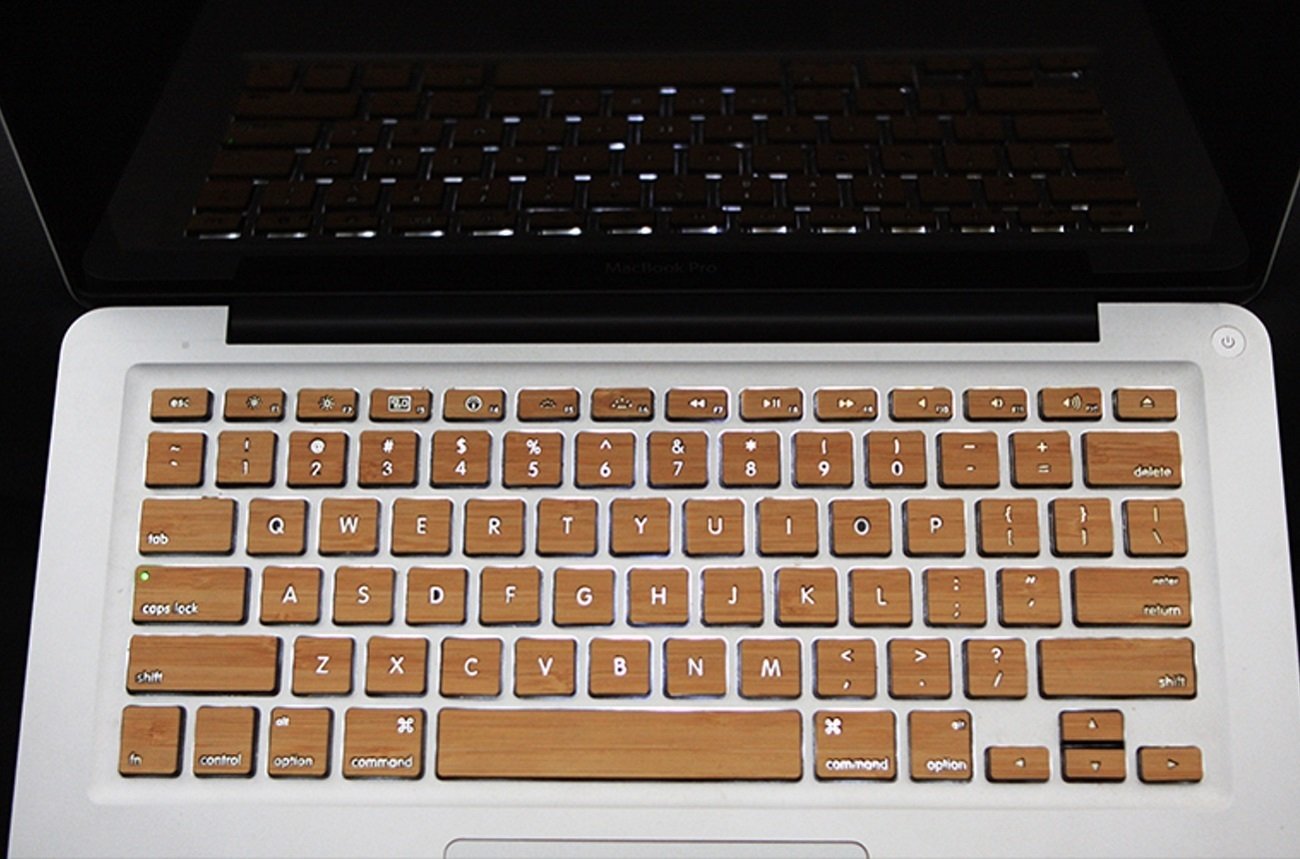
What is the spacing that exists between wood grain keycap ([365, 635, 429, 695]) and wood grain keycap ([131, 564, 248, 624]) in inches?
2.8

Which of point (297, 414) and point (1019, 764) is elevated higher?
point (297, 414)

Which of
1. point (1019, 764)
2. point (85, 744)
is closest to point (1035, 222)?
point (1019, 764)

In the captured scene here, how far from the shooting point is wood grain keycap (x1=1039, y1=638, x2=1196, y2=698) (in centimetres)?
54

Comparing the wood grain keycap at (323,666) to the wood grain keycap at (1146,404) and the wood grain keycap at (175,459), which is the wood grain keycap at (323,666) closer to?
the wood grain keycap at (175,459)

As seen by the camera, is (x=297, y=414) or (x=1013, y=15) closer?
(x=1013, y=15)

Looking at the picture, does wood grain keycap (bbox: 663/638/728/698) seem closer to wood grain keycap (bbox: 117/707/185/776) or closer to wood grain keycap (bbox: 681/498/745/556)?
wood grain keycap (bbox: 681/498/745/556)

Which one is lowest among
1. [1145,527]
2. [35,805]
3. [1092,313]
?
[35,805]

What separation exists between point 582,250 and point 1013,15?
231 millimetres

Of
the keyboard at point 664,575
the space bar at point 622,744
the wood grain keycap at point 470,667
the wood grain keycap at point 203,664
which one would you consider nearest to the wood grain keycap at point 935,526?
the keyboard at point 664,575

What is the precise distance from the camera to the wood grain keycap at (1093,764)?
1.73 ft

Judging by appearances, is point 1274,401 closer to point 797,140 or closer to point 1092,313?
point 1092,313

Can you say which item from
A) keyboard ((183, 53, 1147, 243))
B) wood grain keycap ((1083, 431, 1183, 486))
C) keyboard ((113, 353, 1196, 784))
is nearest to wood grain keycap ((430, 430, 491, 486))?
keyboard ((113, 353, 1196, 784))

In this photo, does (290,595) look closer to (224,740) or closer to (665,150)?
(224,740)

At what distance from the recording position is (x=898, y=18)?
0.49 m
